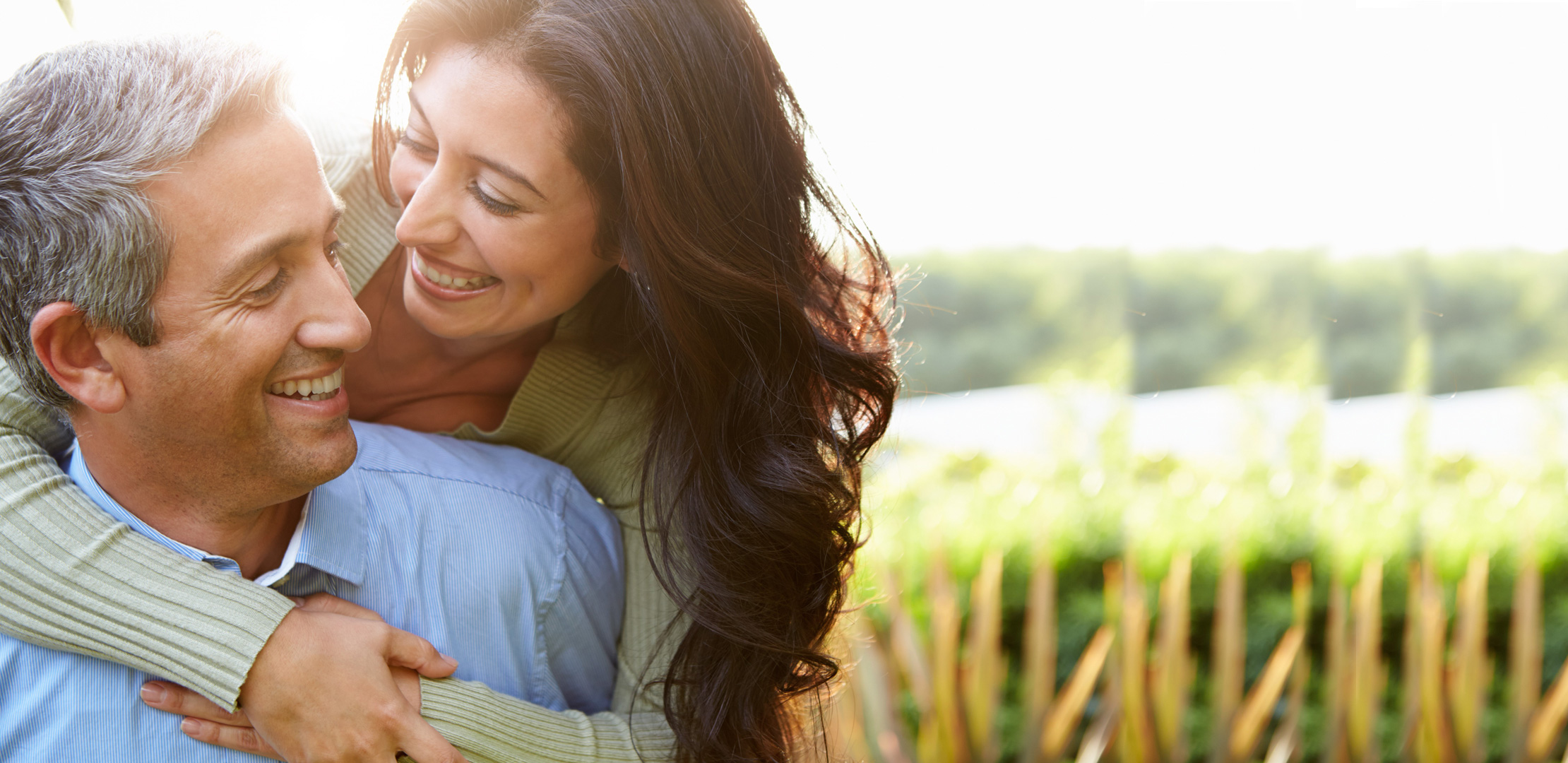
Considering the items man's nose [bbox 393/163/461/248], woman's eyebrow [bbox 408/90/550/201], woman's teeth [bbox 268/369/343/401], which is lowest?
woman's teeth [bbox 268/369/343/401]

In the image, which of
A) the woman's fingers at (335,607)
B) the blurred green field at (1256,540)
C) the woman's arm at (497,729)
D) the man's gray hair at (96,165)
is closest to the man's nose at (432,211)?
the man's gray hair at (96,165)

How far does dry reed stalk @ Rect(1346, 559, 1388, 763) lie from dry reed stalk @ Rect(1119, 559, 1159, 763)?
55cm

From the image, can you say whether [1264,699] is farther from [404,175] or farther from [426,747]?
[404,175]

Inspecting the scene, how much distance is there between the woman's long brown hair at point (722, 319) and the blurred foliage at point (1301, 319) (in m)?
1.16

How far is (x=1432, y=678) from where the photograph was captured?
291 centimetres

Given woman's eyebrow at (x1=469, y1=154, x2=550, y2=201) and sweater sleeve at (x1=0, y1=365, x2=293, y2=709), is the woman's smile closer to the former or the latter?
woman's eyebrow at (x1=469, y1=154, x2=550, y2=201)

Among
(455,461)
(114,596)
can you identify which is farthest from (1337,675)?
(114,596)

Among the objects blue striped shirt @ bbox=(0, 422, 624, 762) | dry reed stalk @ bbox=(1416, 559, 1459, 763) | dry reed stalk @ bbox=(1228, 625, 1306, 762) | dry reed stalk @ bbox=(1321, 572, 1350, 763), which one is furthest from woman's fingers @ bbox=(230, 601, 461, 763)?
dry reed stalk @ bbox=(1416, 559, 1459, 763)

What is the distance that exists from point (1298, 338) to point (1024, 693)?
1.31 metres

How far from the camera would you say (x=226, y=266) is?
136 centimetres

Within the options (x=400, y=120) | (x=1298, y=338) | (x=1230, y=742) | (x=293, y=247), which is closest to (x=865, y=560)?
(x=1230, y=742)

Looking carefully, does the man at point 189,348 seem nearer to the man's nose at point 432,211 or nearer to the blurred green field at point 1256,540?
the man's nose at point 432,211

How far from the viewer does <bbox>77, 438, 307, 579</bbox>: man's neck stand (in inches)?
59.7

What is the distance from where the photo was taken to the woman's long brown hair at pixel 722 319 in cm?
171
